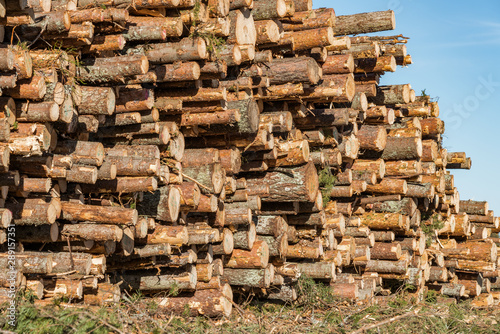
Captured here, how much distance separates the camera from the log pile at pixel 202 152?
7703 millimetres

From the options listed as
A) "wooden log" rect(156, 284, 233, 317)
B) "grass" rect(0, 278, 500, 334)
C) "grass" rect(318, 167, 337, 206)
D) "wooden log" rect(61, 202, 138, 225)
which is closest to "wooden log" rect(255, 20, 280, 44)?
"grass" rect(318, 167, 337, 206)

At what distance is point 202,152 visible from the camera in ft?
32.9

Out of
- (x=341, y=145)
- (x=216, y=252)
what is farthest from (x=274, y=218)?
(x=341, y=145)

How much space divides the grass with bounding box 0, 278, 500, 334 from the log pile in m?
0.33

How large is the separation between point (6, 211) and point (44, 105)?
1.20 m

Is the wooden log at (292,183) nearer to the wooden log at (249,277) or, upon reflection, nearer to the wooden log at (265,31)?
the wooden log at (249,277)

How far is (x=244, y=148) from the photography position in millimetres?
10453

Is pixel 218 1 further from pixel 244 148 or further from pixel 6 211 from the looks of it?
pixel 6 211

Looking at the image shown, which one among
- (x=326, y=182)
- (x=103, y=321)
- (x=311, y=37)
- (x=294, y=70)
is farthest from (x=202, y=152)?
(x=103, y=321)

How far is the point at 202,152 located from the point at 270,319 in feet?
9.88

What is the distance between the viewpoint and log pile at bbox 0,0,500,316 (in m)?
7.70

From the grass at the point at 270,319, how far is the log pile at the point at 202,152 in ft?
1.08

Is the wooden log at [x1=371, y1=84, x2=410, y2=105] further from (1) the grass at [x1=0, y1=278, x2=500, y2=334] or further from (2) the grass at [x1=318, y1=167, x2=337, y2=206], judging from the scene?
(1) the grass at [x1=0, y1=278, x2=500, y2=334]

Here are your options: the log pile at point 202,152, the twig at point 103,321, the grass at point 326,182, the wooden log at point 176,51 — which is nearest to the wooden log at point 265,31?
→ the log pile at point 202,152
